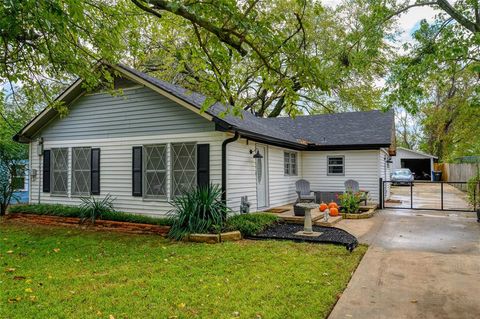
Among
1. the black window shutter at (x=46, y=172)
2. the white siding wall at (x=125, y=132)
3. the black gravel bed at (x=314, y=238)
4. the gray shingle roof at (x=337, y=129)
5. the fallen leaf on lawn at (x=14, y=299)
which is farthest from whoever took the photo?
the gray shingle roof at (x=337, y=129)

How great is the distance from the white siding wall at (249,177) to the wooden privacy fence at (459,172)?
41.3 ft

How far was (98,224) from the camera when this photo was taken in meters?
9.56

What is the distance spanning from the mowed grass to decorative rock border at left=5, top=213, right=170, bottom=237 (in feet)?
3.21

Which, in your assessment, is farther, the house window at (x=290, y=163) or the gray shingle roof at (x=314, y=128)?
the house window at (x=290, y=163)

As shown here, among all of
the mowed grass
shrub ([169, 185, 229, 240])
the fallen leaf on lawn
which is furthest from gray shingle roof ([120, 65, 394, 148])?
the fallen leaf on lawn

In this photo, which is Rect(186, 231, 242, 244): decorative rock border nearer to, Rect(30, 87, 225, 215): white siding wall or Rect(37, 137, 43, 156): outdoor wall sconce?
Rect(30, 87, 225, 215): white siding wall

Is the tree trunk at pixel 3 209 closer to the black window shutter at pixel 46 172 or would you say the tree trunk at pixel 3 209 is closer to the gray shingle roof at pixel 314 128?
the black window shutter at pixel 46 172

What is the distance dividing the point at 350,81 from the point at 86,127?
679 inches

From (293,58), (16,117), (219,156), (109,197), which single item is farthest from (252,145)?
(16,117)

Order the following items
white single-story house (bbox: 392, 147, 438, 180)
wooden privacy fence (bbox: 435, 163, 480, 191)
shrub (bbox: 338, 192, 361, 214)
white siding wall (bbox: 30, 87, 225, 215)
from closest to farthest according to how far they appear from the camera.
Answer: white siding wall (bbox: 30, 87, 225, 215) → shrub (bbox: 338, 192, 361, 214) → wooden privacy fence (bbox: 435, 163, 480, 191) → white single-story house (bbox: 392, 147, 438, 180)

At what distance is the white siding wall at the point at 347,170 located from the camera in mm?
13820

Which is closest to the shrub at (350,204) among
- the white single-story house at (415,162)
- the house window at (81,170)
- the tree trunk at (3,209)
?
the house window at (81,170)

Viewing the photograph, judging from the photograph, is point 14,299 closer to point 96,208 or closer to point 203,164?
point 203,164

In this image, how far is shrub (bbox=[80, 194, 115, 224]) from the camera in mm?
9703
